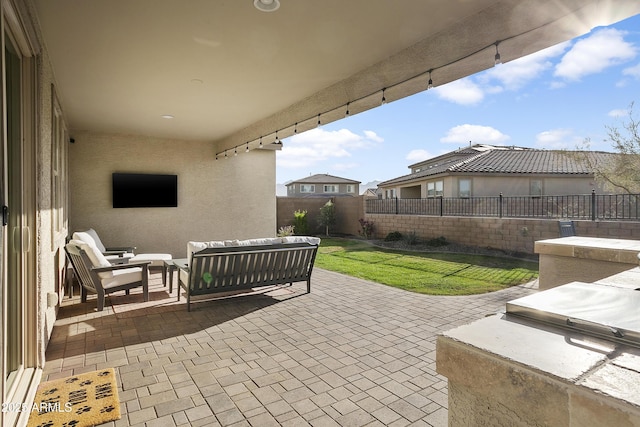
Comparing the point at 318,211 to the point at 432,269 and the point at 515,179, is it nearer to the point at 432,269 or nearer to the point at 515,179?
the point at 432,269

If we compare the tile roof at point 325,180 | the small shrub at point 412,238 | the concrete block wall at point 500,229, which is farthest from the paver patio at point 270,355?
the tile roof at point 325,180

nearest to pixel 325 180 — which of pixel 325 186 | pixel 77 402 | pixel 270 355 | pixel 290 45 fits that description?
pixel 325 186

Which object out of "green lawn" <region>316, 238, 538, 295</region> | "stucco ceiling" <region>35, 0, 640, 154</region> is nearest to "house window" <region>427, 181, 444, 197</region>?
"green lawn" <region>316, 238, 538, 295</region>

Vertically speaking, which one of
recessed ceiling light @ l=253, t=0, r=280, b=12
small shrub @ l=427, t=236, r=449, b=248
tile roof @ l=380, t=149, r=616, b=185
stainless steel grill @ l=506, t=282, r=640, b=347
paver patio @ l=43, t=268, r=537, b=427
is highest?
tile roof @ l=380, t=149, r=616, b=185

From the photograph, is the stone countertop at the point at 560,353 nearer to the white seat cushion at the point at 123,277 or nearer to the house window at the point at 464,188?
the white seat cushion at the point at 123,277

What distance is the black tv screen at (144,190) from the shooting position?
25.2 feet

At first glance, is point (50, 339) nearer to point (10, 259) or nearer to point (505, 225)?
point (10, 259)

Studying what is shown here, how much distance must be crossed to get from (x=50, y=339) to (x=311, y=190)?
119ft

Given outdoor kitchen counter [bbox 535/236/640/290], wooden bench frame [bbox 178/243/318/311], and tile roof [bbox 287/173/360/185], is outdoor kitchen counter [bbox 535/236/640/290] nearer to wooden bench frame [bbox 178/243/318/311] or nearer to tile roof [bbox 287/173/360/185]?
wooden bench frame [bbox 178/243/318/311]

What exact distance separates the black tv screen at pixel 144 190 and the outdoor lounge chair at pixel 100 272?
10.3ft

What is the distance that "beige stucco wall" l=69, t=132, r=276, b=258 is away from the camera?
7.50 m

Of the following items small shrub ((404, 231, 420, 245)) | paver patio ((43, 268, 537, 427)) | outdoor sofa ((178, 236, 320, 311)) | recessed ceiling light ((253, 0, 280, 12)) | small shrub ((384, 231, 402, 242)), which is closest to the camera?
paver patio ((43, 268, 537, 427))

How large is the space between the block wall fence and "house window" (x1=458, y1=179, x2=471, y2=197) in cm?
423

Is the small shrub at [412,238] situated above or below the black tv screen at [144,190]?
below
